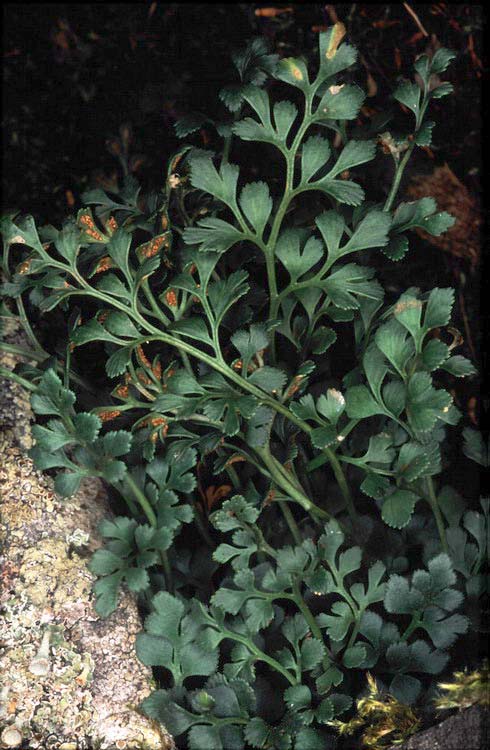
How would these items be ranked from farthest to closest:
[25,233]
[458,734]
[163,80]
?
[163,80] < [25,233] < [458,734]

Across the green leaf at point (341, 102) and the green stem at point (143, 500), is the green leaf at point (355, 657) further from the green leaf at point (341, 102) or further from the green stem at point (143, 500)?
the green leaf at point (341, 102)

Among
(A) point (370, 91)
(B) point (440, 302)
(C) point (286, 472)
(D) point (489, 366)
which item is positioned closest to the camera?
(B) point (440, 302)

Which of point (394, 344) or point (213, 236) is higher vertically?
point (213, 236)

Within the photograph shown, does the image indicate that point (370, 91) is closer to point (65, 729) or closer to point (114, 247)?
point (114, 247)

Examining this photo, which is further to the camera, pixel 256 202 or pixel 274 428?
pixel 274 428

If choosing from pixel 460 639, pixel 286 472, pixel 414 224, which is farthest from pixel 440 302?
pixel 460 639

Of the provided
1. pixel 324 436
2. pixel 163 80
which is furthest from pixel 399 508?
pixel 163 80

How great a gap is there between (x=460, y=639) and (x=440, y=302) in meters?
0.38

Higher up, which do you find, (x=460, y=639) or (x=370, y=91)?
(x=370, y=91)

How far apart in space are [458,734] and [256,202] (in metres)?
0.56

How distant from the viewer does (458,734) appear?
31.3 inches

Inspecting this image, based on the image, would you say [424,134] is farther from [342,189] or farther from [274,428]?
[274,428]

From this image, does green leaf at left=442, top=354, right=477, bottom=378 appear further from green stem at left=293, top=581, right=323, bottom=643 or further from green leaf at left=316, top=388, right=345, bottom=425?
green stem at left=293, top=581, right=323, bottom=643

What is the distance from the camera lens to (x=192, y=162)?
33.4 inches
